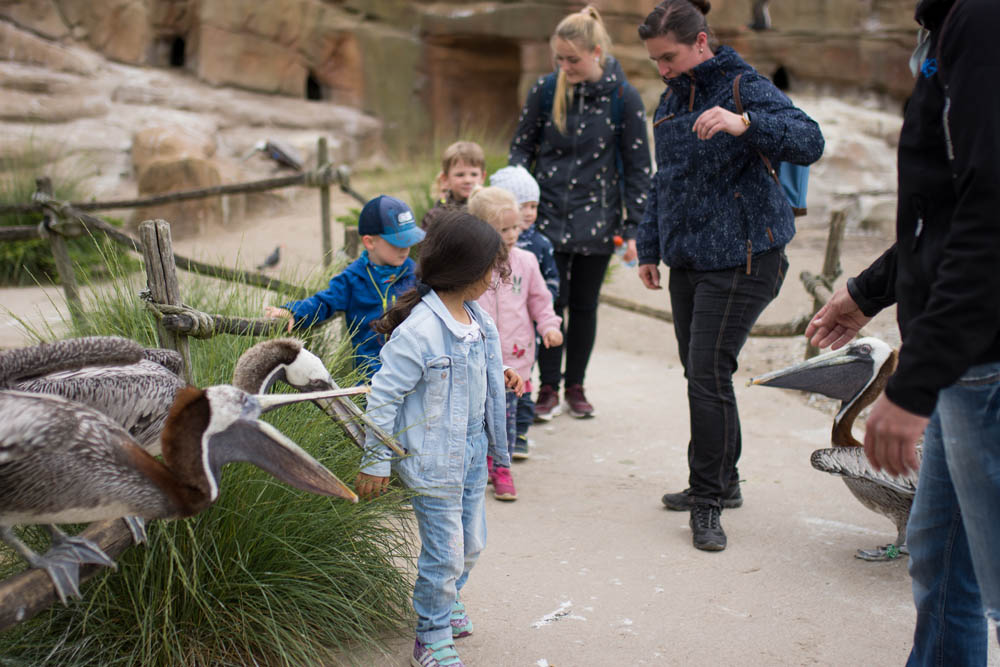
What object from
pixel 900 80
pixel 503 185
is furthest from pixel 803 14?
pixel 503 185

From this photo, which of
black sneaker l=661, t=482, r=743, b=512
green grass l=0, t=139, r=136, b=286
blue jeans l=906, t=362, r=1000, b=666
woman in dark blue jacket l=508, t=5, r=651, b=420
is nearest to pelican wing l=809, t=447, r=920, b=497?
black sneaker l=661, t=482, r=743, b=512

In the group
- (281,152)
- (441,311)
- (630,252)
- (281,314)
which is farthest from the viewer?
(281,152)

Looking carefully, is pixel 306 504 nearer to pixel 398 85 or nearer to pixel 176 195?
pixel 176 195

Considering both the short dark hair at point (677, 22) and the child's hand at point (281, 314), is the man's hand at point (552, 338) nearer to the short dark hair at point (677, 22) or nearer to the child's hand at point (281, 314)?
the child's hand at point (281, 314)

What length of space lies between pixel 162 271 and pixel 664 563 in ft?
6.50

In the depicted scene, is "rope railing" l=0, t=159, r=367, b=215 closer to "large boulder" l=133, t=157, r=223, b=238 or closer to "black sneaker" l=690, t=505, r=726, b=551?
"large boulder" l=133, t=157, r=223, b=238

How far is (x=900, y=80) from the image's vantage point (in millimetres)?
12414

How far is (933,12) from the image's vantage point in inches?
74.1

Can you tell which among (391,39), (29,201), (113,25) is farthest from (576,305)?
(113,25)

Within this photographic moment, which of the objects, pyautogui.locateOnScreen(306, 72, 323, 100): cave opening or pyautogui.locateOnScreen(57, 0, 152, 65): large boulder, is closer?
pyautogui.locateOnScreen(57, 0, 152, 65): large boulder

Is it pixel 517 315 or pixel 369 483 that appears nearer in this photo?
pixel 369 483

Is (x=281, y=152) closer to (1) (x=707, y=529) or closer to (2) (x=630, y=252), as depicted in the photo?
(2) (x=630, y=252)

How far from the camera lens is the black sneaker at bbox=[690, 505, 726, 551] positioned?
3.46 metres

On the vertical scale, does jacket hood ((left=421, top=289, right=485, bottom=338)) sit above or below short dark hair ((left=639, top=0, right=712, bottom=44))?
below
